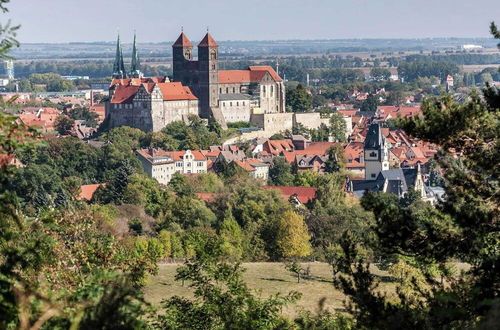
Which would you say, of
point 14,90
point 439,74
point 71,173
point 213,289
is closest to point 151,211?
point 71,173

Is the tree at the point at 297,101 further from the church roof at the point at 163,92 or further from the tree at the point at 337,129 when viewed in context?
the church roof at the point at 163,92

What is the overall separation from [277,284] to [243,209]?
13.3m

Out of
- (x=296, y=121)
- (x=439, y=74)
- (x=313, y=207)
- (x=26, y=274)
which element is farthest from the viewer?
(x=439, y=74)

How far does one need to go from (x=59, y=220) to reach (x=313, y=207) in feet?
111

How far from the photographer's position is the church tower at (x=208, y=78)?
233 feet

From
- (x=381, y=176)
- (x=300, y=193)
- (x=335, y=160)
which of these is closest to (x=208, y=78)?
(x=335, y=160)

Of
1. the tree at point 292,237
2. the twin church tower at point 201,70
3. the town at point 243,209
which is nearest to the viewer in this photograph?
the town at point 243,209

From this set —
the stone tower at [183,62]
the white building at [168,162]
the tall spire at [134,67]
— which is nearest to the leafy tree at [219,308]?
the white building at [168,162]

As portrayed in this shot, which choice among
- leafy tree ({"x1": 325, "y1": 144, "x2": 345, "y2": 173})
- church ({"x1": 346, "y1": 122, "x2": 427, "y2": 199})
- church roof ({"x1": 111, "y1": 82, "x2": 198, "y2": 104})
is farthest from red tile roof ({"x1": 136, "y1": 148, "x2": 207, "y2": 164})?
church ({"x1": 346, "y1": 122, "x2": 427, "y2": 199})

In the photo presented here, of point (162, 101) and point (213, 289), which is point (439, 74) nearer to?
point (162, 101)

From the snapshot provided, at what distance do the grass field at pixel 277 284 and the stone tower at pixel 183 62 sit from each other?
4100 centimetres

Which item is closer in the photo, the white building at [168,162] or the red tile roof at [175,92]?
the white building at [168,162]

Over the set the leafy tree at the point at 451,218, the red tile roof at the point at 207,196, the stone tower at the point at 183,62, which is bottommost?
the red tile roof at the point at 207,196

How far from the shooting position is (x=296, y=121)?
76188mm
